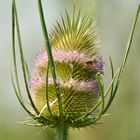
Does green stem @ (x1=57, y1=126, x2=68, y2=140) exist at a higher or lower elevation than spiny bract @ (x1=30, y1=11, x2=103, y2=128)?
lower

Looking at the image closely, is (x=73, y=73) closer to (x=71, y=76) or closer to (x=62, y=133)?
(x=71, y=76)

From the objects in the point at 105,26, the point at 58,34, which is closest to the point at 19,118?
the point at 105,26

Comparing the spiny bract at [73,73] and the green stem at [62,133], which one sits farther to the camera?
the spiny bract at [73,73]

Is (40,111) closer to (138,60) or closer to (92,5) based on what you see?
(92,5)

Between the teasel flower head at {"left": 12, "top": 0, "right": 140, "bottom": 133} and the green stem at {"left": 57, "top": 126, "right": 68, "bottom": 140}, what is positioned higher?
the teasel flower head at {"left": 12, "top": 0, "right": 140, "bottom": 133}

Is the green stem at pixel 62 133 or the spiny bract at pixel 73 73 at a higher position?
the spiny bract at pixel 73 73

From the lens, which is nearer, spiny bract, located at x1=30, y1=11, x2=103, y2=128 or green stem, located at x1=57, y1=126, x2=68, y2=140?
green stem, located at x1=57, y1=126, x2=68, y2=140
